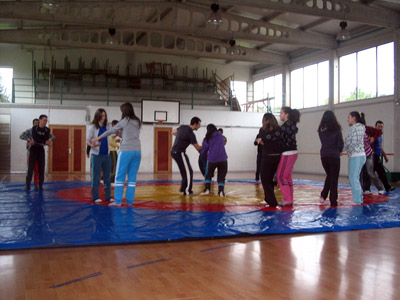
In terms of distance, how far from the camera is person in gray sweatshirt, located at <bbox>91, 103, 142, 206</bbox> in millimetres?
5871

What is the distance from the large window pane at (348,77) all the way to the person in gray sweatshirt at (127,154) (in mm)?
13630

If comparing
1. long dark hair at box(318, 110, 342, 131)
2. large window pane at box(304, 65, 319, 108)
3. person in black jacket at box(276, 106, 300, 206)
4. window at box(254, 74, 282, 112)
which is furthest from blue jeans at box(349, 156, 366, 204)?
window at box(254, 74, 282, 112)

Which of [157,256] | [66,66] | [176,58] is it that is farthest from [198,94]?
[157,256]

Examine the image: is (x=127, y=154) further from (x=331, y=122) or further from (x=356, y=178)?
(x=356, y=178)

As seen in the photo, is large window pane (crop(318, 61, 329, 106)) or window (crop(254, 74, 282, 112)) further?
window (crop(254, 74, 282, 112))

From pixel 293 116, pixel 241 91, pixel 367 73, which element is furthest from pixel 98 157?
→ pixel 241 91

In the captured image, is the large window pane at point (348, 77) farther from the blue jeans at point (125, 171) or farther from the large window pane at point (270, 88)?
the blue jeans at point (125, 171)

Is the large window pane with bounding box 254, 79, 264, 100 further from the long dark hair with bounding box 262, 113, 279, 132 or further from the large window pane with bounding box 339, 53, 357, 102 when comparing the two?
the long dark hair with bounding box 262, 113, 279, 132

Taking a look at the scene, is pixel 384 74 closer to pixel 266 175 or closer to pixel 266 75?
pixel 266 75

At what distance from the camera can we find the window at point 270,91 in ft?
73.2

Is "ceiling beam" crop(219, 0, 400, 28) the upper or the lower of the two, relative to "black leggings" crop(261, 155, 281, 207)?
upper

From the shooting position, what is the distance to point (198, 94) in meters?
21.0

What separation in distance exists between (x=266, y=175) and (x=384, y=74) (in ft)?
39.0

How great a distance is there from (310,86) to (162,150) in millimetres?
8342
